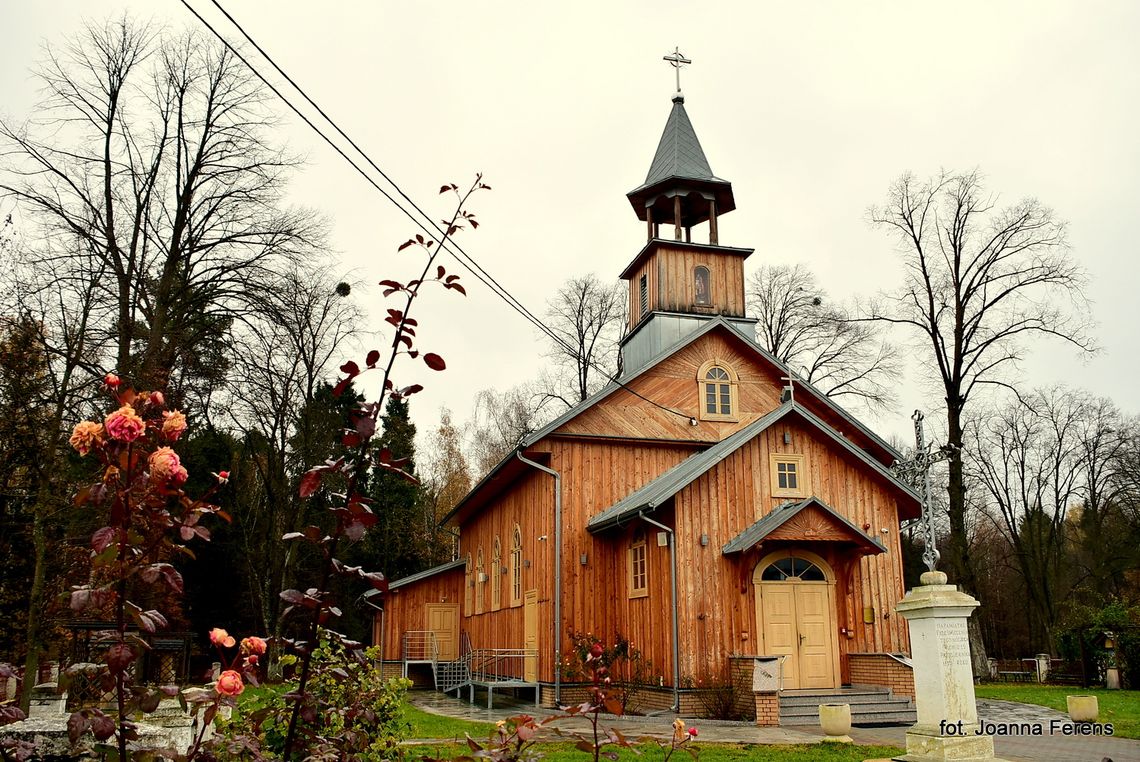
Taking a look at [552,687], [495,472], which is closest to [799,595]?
[552,687]

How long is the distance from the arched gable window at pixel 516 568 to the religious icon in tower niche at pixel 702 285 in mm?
6810

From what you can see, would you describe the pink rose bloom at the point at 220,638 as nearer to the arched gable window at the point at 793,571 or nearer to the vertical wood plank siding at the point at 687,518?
the vertical wood plank siding at the point at 687,518

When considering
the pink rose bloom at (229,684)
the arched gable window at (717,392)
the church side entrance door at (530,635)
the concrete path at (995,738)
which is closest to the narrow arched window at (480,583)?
the church side entrance door at (530,635)

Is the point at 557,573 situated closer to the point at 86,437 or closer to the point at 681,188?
the point at 681,188

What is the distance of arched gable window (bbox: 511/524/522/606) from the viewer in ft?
65.2

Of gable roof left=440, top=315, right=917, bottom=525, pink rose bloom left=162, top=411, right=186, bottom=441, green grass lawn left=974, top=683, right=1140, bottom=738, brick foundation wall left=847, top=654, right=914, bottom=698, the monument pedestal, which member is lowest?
green grass lawn left=974, top=683, right=1140, bottom=738

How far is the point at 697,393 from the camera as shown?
62.7 feet

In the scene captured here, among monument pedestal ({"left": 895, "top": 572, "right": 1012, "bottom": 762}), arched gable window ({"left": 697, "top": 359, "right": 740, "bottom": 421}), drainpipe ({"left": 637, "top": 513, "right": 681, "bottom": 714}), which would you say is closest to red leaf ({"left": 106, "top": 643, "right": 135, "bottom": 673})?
monument pedestal ({"left": 895, "top": 572, "right": 1012, "bottom": 762})

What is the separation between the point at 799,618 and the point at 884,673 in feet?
5.06

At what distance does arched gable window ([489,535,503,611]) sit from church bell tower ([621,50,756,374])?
551 centimetres

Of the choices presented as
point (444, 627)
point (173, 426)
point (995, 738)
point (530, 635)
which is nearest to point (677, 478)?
point (530, 635)

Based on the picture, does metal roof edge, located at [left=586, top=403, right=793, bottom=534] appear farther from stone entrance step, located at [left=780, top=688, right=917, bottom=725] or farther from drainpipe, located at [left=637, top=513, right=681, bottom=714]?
stone entrance step, located at [left=780, top=688, right=917, bottom=725]

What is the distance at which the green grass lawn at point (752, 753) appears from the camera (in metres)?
9.29

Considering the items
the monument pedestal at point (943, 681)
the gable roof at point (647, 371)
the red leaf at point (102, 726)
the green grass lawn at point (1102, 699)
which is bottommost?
the green grass lawn at point (1102, 699)
